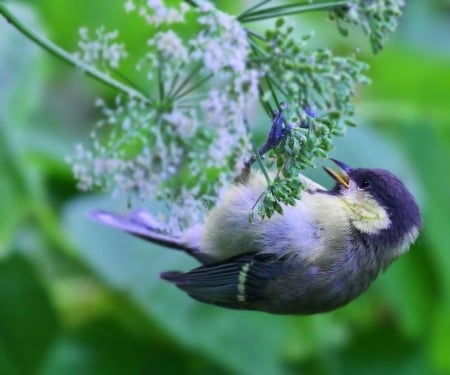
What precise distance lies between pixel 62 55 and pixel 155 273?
1.40 metres

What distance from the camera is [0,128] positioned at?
2711mm

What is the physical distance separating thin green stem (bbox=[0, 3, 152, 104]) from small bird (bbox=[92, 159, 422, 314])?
283mm

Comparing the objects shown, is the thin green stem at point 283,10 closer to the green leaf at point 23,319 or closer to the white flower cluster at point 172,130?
the white flower cluster at point 172,130

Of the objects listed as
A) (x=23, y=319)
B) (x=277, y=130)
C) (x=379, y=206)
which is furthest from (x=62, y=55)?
(x=23, y=319)

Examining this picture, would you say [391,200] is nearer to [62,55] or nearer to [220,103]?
[220,103]

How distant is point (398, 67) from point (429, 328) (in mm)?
847

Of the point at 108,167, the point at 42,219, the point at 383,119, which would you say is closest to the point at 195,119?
the point at 108,167

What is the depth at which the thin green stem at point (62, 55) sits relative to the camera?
4.82 feet

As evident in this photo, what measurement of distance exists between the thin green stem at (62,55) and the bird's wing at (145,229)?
0.33 metres

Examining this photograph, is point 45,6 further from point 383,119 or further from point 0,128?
point 383,119

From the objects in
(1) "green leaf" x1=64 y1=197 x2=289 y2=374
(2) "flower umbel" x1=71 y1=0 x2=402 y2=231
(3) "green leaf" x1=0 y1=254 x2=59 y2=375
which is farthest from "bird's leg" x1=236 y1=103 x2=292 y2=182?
(3) "green leaf" x1=0 y1=254 x2=59 y2=375

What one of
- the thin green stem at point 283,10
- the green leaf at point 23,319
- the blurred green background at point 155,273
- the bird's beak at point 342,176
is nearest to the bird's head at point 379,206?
the bird's beak at point 342,176

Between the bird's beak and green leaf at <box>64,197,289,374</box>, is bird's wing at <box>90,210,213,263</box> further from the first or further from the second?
green leaf at <box>64,197,289,374</box>

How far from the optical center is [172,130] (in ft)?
5.58
